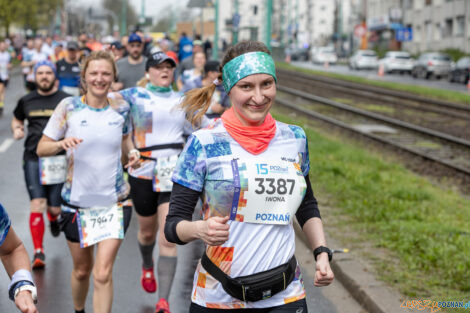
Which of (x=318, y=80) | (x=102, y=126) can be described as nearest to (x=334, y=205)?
(x=102, y=126)

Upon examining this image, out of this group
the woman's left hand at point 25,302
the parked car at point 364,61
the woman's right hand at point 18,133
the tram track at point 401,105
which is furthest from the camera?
the parked car at point 364,61

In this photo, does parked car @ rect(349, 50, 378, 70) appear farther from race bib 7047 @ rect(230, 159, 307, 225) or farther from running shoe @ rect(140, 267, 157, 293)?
race bib 7047 @ rect(230, 159, 307, 225)

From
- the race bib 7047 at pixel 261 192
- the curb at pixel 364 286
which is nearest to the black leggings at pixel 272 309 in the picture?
the race bib 7047 at pixel 261 192

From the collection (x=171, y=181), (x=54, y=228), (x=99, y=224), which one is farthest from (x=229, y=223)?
(x=54, y=228)

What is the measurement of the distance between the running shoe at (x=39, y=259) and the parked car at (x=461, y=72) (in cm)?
A: 3517

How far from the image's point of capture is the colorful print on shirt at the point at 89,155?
5.34 metres

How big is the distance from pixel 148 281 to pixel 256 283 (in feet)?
11.1

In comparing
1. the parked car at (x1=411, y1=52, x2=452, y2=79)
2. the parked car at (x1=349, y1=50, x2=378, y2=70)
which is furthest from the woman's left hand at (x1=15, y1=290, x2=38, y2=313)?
the parked car at (x1=349, y1=50, x2=378, y2=70)

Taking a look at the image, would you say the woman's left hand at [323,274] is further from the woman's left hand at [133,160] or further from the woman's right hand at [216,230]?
the woman's left hand at [133,160]

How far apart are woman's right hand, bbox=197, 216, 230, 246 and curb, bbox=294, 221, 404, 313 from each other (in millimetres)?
2903

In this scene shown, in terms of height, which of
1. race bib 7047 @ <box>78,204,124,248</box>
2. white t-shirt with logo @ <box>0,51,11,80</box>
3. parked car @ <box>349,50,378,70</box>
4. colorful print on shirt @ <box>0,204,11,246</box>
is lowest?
parked car @ <box>349,50,378,70</box>

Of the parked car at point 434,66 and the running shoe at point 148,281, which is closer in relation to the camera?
the running shoe at point 148,281

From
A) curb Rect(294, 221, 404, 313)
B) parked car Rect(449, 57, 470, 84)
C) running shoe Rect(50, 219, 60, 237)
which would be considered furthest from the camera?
parked car Rect(449, 57, 470, 84)

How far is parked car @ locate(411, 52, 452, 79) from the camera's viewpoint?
150ft
